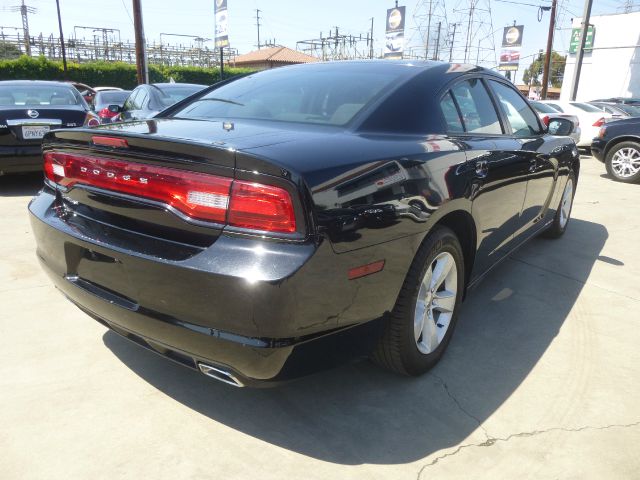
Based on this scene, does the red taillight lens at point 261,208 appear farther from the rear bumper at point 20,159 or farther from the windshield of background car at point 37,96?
the windshield of background car at point 37,96

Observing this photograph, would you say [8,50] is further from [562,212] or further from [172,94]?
[562,212]

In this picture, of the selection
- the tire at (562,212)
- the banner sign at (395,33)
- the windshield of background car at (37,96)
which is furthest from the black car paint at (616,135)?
the banner sign at (395,33)

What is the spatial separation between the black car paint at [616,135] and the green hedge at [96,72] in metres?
35.8

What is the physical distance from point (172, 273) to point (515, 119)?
2798mm

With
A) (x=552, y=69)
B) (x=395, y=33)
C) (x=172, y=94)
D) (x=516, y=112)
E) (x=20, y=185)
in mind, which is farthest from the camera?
(x=552, y=69)

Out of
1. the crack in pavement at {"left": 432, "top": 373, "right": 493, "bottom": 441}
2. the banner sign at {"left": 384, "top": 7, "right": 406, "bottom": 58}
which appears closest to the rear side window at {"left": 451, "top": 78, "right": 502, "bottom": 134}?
the crack in pavement at {"left": 432, "top": 373, "right": 493, "bottom": 441}

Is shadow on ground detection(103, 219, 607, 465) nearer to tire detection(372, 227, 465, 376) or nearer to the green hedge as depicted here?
tire detection(372, 227, 465, 376)

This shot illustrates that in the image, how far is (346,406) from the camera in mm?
2266

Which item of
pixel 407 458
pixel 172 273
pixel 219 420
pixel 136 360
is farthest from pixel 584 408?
pixel 136 360

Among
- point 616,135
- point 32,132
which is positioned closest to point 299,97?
point 32,132

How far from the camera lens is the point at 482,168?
266 centimetres

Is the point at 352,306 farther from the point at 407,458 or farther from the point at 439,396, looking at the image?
the point at 439,396

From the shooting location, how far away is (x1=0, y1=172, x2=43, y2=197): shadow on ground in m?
6.46

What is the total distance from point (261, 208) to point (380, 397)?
116 cm
